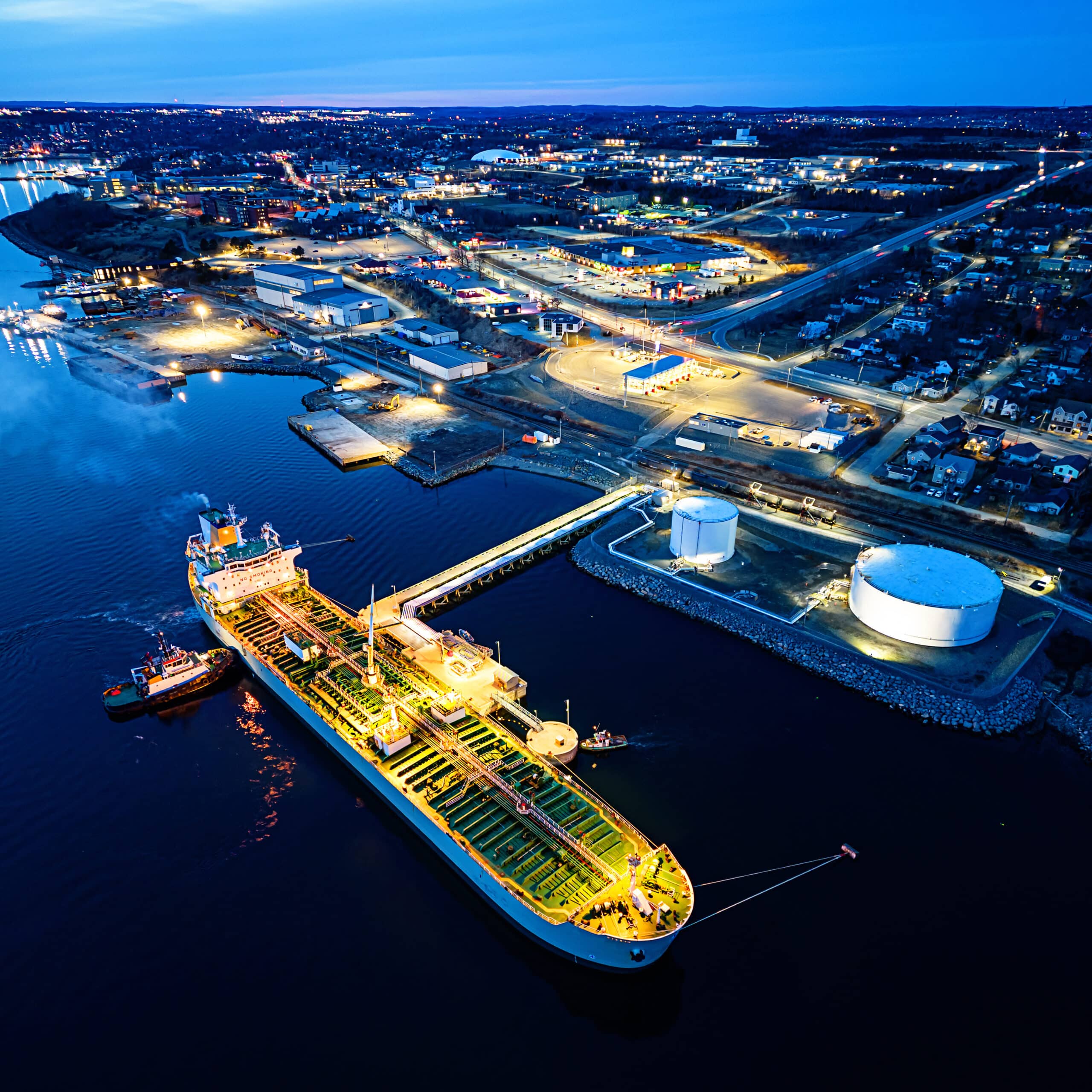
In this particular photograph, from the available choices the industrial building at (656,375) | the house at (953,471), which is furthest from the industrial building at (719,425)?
the house at (953,471)

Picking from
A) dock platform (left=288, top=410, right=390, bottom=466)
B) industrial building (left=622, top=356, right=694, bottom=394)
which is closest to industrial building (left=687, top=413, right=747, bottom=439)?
industrial building (left=622, top=356, right=694, bottom=394)

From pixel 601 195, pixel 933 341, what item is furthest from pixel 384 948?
pixel 601 195

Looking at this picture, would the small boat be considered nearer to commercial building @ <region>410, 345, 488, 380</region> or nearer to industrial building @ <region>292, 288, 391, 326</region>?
commercial building @ <region>410, 345, 488, 380</region>

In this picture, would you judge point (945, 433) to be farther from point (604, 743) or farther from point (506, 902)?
point (506, 902)

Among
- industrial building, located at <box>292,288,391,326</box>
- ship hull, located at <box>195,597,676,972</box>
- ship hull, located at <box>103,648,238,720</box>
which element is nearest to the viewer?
ship hull, located at <box>195,597,676,972</box>

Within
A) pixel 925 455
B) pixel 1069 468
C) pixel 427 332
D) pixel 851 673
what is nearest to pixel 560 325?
pixel 427 332

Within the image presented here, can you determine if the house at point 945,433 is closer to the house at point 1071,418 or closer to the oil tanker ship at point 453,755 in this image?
the house at point 1071,418
